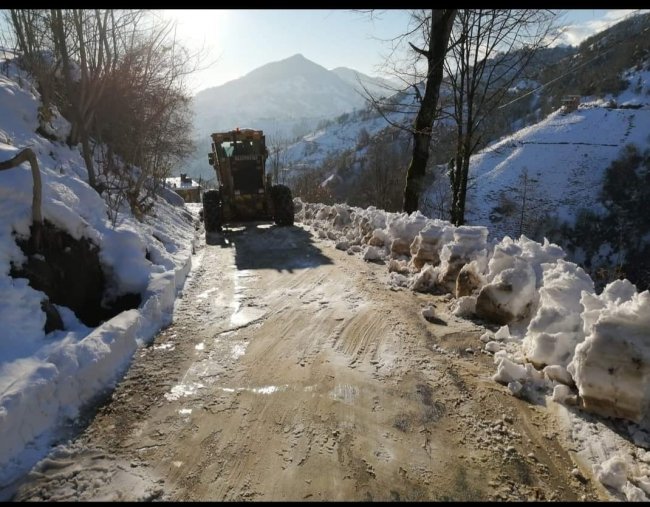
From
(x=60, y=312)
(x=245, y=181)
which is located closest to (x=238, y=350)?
(x=60, y=312)

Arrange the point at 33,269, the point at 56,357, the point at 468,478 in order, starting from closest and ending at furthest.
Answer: the point at 468,478 < the point at 56,357 < the point at 33,269

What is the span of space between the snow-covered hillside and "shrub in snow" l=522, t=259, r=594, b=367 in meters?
3.41

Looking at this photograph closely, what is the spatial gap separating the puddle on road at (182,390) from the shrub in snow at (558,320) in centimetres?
268

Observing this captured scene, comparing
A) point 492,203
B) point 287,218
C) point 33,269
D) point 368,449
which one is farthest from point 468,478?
point 492,203

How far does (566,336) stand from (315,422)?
1971mm

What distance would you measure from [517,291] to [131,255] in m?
4.46

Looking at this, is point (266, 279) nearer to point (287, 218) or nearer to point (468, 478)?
point (468, 478)

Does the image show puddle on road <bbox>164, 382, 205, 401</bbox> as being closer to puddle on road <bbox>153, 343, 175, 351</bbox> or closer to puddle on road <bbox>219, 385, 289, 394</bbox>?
puddle on road <bbox>219, 385, 289, 394</bbox>

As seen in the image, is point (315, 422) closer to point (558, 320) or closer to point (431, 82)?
point (558, 320)

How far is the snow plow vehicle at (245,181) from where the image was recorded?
11.5m

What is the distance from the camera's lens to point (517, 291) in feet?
12.8

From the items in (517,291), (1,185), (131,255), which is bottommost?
(517,291)

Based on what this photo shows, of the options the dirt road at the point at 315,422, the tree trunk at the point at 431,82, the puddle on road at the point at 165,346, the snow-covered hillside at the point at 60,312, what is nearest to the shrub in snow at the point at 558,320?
the dirt road at the point at 315,422

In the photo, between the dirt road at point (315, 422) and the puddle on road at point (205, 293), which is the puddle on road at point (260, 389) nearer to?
the dirt road at point (315, 422)
